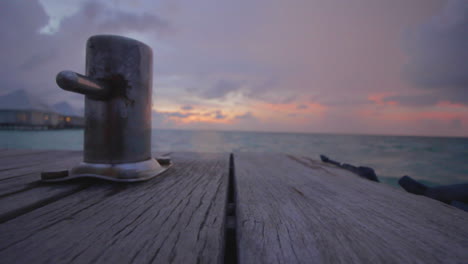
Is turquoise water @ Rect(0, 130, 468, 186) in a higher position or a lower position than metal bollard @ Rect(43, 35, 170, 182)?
lower

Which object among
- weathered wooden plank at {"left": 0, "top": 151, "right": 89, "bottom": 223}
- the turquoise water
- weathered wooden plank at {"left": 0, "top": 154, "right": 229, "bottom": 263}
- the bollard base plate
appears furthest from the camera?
the turquoise water

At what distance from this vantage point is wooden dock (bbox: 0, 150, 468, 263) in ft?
1.13

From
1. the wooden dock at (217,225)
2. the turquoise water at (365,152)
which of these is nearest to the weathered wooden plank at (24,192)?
the wooden dock at (217,225)

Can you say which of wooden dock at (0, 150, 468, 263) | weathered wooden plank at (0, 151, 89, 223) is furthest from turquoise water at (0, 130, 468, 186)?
weathered wooden plank at (0, 151, 89, 223)

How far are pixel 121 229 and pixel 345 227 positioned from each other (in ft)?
1.62

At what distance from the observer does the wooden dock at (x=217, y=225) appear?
34 cm

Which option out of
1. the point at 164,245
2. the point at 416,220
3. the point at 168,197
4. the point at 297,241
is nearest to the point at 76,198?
the point at 168,197

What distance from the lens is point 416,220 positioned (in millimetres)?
506

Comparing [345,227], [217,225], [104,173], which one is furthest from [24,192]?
[345,227]

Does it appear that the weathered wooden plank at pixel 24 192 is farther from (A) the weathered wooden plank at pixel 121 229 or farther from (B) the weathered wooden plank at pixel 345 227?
(B) the weathered wooden plank at pixel 345 227

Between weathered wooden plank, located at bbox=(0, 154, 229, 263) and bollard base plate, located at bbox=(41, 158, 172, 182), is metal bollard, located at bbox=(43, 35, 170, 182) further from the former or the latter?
weathered wooden plank, located at bbox=(0, 154, 229, 263)

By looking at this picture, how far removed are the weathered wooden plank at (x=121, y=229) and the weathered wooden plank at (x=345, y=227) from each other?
3.2 inches

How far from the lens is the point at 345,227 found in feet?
1.49

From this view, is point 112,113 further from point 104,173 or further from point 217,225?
point 217,225
